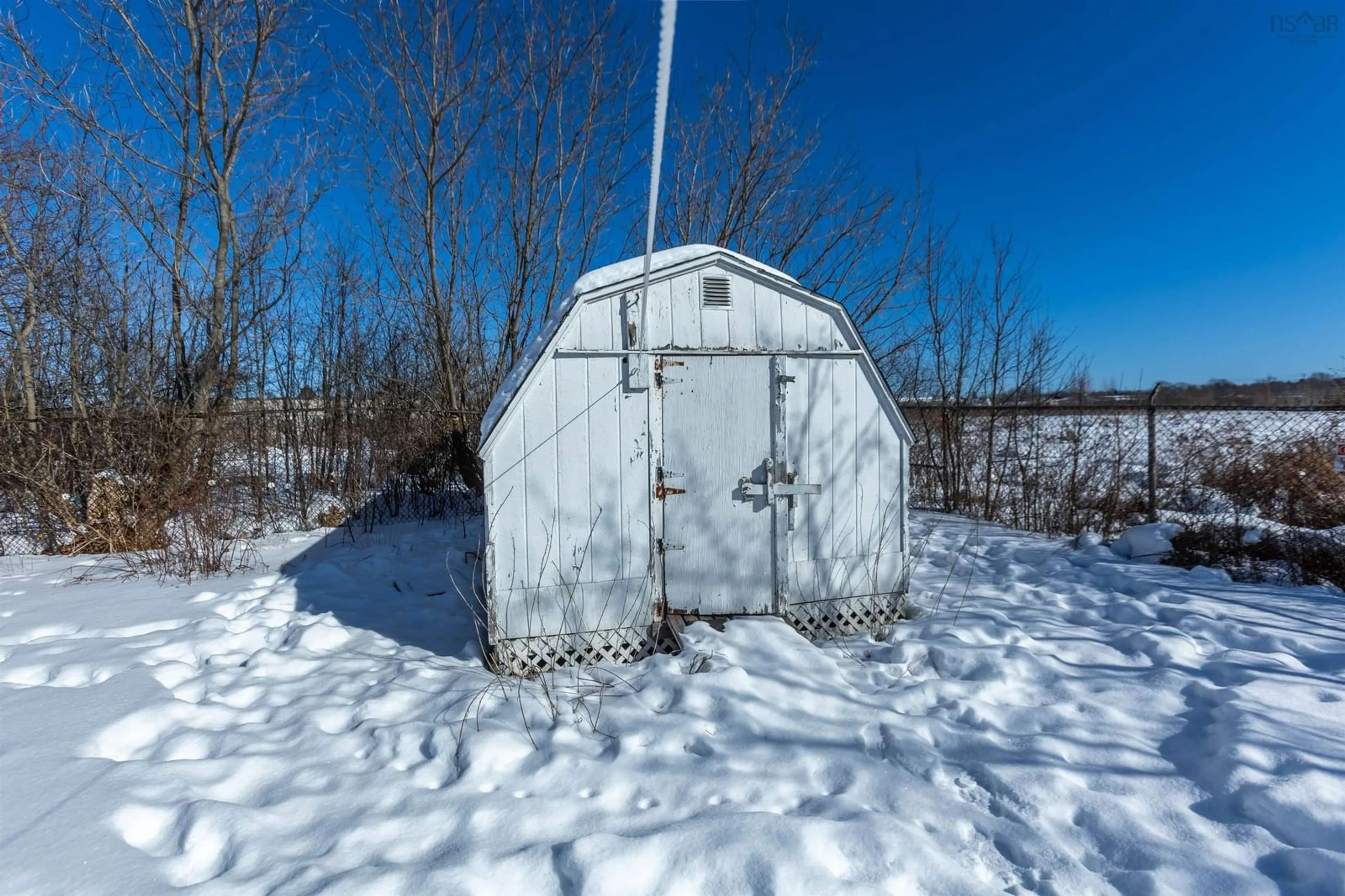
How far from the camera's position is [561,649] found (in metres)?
3.92

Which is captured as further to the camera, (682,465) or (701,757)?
(682,465)

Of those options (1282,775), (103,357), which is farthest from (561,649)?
(103,357)

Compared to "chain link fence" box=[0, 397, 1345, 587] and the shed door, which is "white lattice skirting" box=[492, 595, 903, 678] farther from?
"chain link fence" box=[0, 397, 1345, 587]

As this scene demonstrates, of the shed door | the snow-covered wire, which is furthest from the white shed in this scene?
the snow-covered wire

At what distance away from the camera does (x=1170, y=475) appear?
6879 millimetres

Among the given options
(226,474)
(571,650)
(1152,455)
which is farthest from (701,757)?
(226,474)

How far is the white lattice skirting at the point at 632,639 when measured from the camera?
3.84 metres

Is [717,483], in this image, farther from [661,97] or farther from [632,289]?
[661,97]

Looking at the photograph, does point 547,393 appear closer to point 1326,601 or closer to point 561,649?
point 561,649

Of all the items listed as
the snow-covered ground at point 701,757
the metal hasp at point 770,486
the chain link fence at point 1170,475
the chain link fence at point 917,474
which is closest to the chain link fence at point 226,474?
the chain link fence at point 917,474

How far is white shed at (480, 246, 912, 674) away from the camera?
379 cm

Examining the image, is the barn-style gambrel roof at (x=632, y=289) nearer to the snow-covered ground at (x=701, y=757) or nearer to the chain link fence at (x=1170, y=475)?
the snow-covered ground at (x=701, y=757)

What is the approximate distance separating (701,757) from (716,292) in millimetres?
2965

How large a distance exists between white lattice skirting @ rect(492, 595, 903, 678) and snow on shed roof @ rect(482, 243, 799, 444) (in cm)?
146
